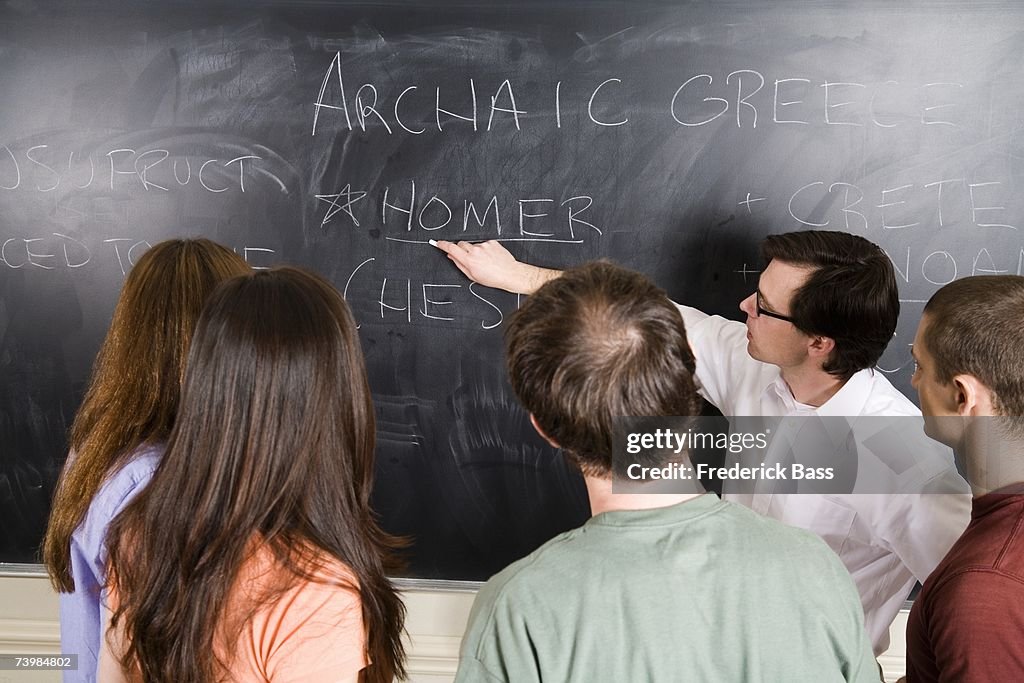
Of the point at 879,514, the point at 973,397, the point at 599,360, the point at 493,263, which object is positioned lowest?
the point at 879,514

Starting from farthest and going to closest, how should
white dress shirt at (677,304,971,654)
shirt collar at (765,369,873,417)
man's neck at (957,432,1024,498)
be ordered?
shirt collar at (765,369,873,417) < white dress shirt at (677,304,971,654) < man's neck at (957,432,1024,498)

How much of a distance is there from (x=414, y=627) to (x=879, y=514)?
133 centimetres

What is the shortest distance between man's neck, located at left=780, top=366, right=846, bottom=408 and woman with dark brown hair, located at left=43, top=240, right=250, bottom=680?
122cm

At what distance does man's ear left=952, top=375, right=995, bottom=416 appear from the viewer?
1.23 meters

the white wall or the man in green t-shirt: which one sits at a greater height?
the man in green t-shirt

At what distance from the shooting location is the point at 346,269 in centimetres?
219

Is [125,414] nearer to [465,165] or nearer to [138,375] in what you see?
[138,375]

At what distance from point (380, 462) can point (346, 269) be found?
20.9 inches

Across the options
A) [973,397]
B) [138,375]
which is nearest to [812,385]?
[973,397]

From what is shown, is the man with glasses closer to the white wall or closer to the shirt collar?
the shirt collar

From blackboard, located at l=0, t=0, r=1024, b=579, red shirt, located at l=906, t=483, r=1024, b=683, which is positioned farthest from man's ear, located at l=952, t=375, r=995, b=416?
blackboard, located at l=0, t=0, r=1024, b=579

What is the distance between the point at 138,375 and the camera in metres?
1.31

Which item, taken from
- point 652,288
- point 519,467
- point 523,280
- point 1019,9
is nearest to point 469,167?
point 523,280

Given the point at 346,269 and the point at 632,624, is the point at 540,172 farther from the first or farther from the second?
the point at 632,624
